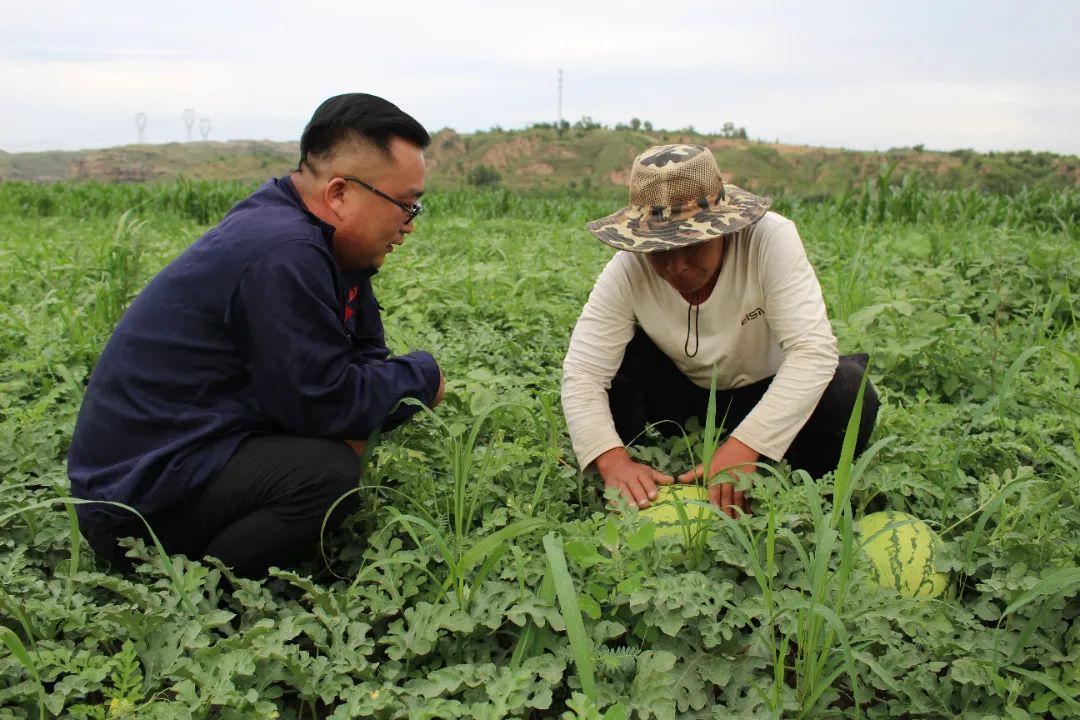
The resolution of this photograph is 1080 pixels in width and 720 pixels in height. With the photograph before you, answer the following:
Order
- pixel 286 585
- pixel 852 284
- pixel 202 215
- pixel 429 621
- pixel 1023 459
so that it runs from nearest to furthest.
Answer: pixel 429 621 → pixel 286 585 → pixel 1023 459 → pixel 852 284 → pixel 202 215

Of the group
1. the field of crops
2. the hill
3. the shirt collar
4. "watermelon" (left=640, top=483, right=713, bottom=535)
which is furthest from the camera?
the hill

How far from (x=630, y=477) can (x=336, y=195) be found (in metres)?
1.21

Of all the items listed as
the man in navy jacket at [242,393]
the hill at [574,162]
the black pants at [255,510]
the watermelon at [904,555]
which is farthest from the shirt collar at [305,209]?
the hill at [574,162]

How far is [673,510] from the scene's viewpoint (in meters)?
2.37

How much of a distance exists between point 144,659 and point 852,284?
3.91m

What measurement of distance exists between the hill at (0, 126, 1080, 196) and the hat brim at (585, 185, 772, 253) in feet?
90.3

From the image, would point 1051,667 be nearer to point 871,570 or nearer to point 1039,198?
point 871,570

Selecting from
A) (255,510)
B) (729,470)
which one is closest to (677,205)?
(729,470)

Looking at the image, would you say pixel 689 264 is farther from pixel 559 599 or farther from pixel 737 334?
pixel 559 599

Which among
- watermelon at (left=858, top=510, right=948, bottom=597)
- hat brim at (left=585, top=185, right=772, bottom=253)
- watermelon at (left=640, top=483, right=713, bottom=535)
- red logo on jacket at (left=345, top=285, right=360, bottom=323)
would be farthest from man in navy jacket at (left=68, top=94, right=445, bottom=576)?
watermelon at (left=858, top=510, right=948, bottom=597)

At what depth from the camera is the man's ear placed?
89.4 inches

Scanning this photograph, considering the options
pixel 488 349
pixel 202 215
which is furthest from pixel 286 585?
pixel 202 215

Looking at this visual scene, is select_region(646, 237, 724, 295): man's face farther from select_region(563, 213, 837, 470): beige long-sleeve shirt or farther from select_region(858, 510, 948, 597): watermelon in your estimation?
select_region(858, 510, 948, 597): watermelon

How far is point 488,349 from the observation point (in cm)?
388
